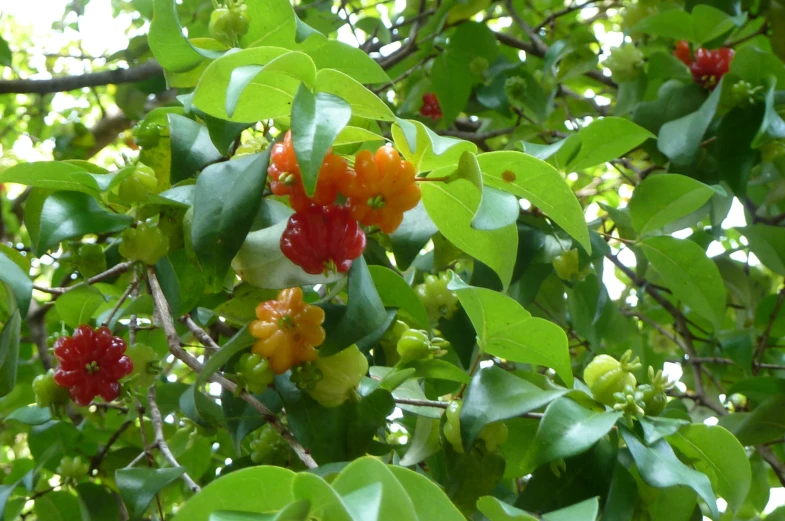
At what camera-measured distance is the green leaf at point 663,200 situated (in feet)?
3.47

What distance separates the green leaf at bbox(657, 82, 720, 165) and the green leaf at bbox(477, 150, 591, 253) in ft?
2.04

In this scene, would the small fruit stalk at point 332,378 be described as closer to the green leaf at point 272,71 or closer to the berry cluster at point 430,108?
the green leaf at point 272,71

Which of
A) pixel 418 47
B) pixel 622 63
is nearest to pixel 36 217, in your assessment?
pixel 418 47

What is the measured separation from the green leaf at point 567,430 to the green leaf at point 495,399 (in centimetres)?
2

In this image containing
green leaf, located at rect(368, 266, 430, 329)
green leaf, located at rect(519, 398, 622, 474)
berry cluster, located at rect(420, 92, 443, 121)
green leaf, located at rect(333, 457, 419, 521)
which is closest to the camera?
green leaf, located at rect(333, 457, 419, 521)

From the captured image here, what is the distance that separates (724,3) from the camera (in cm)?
149

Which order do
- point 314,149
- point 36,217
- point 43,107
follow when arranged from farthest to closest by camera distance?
point 43,107
point 36,217
point 314,149

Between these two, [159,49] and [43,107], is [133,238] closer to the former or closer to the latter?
[159,49]

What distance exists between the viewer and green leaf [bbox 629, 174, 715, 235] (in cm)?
106

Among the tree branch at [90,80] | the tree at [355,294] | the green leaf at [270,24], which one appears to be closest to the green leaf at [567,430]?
the tree at [355,294]

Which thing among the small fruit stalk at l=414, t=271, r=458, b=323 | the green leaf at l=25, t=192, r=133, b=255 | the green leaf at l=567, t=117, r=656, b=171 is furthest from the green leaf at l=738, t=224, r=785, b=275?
the green leaf at l=25, t=192, r=133, b=255

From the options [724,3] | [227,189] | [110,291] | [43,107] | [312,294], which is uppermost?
[227,189]

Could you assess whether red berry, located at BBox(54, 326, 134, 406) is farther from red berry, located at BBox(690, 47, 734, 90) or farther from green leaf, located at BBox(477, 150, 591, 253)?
red berry, located at BBox(690, 47, 734, 90)

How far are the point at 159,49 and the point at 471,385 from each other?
455mm
